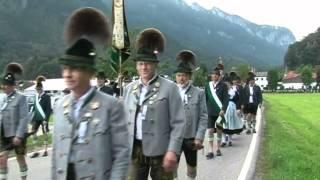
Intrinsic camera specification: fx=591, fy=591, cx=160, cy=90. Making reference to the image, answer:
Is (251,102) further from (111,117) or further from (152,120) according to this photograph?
(111,117)

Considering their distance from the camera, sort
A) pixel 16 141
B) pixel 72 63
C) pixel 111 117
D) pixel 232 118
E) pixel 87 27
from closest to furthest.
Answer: pixel 72 63 → pixel 111 117 → pixel 87 27 → pixel 16 141 → pixel 232 118

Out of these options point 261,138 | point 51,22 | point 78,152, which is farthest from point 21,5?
point 78,152

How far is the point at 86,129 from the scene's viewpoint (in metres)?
4.54

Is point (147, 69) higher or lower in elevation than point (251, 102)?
higher

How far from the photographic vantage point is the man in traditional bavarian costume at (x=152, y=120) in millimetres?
6426

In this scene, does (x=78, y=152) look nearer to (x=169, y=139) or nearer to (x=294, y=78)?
(x=169, y=139)

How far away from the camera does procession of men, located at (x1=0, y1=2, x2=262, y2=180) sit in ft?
14.8

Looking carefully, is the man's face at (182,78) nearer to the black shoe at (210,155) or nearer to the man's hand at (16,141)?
the man's hand at (16,141)

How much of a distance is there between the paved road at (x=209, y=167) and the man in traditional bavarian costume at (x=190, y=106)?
211cm

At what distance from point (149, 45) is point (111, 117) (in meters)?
2.33

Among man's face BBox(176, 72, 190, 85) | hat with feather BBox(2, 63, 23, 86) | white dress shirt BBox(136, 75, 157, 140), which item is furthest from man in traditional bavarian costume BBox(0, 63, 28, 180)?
white dress shirt BBox(136, 75, 157, 140)

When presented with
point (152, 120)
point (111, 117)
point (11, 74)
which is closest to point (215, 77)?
point (11, 74)

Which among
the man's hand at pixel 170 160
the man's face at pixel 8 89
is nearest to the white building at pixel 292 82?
the man's face at pixel 8 89

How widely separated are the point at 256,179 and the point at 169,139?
15.4 feet
